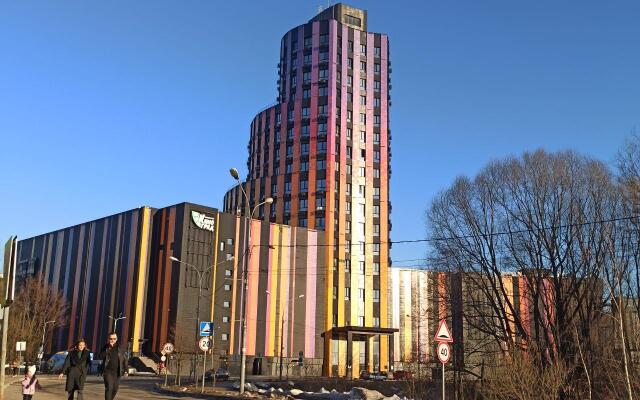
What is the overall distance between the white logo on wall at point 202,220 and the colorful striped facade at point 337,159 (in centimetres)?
1758

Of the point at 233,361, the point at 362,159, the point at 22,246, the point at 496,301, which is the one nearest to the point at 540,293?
the point at 496,301

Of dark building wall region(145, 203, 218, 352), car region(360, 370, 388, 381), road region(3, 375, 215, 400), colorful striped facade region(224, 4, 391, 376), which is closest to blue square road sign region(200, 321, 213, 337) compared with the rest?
road region(3, 375, 215, 400)

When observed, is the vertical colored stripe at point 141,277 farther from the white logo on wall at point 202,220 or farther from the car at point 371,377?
the car at point 371,377

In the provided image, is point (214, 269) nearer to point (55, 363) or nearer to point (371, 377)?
point (55, 363)

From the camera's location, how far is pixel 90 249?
285ft

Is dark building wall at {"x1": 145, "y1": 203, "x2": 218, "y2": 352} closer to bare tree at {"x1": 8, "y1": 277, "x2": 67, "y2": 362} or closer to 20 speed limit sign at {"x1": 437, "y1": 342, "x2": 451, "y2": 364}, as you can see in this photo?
bare tree at {"x1": 8, "y1": 277, "x2": 67, "y2": 362}

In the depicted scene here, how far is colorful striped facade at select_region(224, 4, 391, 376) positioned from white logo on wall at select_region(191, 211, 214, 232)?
17.6 m

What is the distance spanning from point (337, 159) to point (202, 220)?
24772 mm

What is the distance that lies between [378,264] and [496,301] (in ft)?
180

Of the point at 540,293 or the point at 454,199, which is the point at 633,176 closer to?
the point at 540,293

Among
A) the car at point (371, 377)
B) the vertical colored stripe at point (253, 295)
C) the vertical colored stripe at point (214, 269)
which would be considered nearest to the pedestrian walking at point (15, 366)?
the vertical colored stripe at point (214, 269)

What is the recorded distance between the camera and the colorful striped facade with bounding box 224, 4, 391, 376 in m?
92.1

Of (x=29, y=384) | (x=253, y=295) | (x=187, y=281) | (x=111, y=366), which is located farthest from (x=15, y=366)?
(x=111, y=366)

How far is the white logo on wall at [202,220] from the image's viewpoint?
3068 inches
